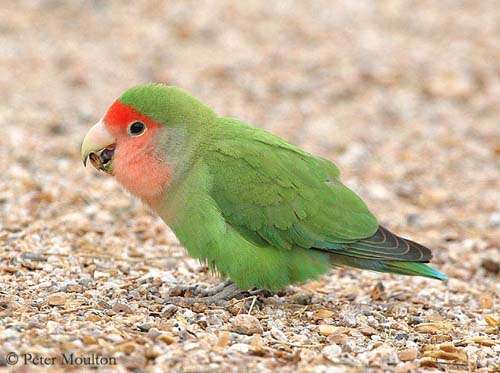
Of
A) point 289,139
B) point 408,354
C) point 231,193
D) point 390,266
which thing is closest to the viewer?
point 408,354

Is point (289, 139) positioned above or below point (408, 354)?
above

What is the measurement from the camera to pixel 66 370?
372 cm

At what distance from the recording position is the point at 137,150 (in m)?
5.12

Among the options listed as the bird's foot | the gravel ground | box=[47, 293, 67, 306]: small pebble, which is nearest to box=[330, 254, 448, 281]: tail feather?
the gravel ground

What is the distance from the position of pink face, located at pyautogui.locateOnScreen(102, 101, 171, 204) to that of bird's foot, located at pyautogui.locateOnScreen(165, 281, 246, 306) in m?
0.60

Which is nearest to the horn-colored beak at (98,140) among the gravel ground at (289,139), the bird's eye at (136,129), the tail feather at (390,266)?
the bird's eye at (136,129)

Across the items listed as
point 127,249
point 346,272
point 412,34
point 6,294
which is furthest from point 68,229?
point 412,34

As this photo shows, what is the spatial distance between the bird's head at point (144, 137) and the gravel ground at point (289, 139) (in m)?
0.69

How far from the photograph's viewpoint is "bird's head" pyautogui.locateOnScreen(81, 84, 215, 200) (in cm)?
510

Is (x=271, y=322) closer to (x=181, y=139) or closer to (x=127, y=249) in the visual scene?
(x=181, y=139)

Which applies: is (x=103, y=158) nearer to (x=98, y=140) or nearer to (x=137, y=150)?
(x=98, y=140)

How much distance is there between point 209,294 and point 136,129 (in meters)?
1.08

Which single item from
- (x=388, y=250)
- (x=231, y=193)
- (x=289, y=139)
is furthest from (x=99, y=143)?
(x=289, y=139)

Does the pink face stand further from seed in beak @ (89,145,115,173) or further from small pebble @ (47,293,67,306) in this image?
small pebble @ (47,293,67,306)
